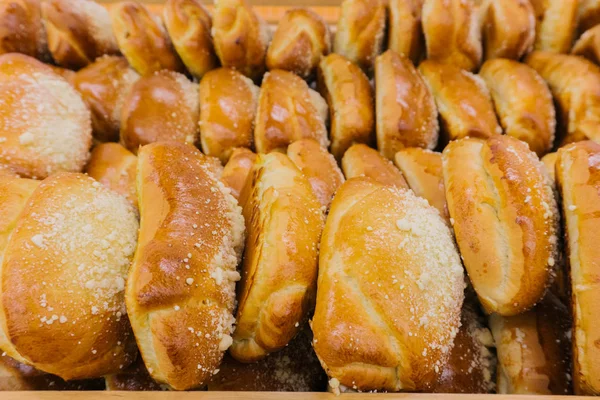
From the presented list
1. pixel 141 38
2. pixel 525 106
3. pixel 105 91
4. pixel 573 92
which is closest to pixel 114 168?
pixel 105 91

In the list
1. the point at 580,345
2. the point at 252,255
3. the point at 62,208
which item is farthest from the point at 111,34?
the point at 580,345

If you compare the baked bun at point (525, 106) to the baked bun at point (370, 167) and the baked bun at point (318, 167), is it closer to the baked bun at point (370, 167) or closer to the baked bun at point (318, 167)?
the baked bun at point (370, 167)

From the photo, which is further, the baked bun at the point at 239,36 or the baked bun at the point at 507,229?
the baked bun at the point at 239,36

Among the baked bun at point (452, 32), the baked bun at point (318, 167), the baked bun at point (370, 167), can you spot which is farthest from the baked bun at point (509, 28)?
the baked bun at point (318, 167)

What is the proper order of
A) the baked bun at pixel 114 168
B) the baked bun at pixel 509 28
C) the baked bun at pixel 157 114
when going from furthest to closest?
the baked bun at pixel 509 28
the baked bun at pixel 157 114
the baked bun at pixel 114 168

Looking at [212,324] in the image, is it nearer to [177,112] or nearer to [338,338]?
[338,338]

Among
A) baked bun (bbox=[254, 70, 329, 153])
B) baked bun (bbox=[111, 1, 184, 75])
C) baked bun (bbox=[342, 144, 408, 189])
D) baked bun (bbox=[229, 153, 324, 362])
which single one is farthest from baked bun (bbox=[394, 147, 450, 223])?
baked bun (bbox=[111, 1, 184, 75])

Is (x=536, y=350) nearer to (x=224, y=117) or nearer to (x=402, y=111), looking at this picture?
(x=402, y=111)
